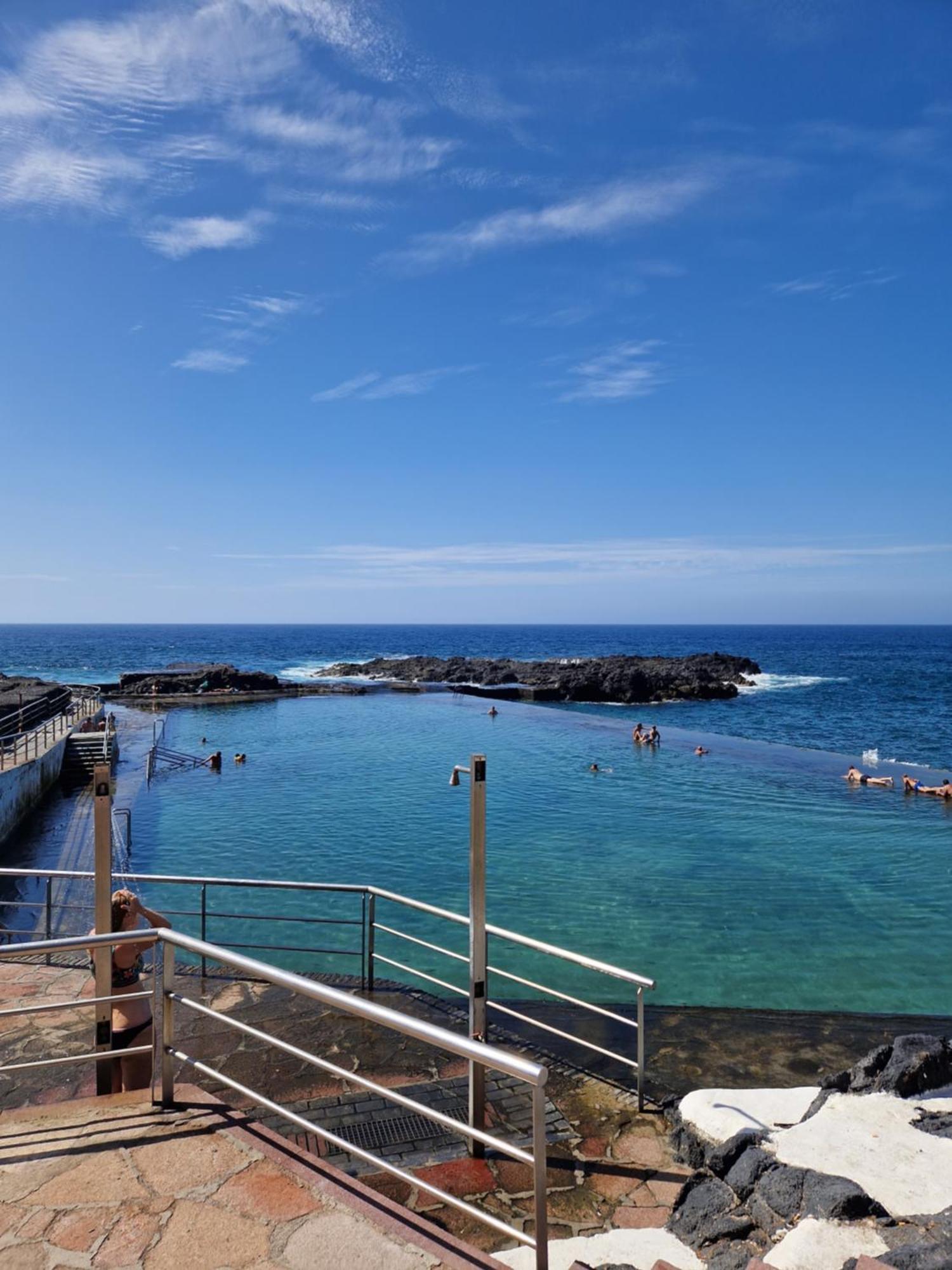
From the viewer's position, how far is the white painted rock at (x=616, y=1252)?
407 centimetres

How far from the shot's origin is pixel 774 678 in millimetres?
74312

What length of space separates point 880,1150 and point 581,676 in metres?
53.9

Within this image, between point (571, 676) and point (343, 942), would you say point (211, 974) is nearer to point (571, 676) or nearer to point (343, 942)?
point (343, 942)

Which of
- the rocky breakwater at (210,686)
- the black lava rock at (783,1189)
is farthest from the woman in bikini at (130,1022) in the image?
the rocky breakwater at (210,686)

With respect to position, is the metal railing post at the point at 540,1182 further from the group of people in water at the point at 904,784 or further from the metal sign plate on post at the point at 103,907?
the group of people in water at the point at 904,784

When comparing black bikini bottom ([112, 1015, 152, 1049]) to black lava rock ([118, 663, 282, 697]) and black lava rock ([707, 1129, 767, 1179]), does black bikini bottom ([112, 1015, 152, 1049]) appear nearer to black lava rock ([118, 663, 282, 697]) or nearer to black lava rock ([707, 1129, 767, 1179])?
black lava rock ([707, 1129, 767, 1179])

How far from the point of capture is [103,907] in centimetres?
464

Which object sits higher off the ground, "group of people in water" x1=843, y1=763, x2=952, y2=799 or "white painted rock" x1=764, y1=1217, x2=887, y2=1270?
"white painted rock" x1=764, y1=1217, x2=887, y2=1270

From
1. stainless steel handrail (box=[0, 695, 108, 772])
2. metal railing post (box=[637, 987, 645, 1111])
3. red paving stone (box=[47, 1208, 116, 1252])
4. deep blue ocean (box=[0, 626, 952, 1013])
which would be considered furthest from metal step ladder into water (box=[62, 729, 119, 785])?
red paving stone (box=[47, 1208, 116, 1252])

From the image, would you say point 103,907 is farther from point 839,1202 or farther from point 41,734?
point 41,734

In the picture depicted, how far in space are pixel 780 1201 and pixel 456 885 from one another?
38.9 ft

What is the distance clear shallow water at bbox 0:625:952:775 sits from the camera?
1711 inches

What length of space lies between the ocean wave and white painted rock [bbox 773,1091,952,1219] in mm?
59336

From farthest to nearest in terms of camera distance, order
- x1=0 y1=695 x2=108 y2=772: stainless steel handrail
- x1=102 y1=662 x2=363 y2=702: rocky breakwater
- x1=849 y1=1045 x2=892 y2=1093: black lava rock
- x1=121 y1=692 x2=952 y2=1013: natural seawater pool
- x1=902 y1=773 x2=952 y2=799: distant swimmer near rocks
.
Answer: x1=102 y1=662 x2=363 y2=702: rocky breakwater, x1=902 y1=773 x2=952 y2=799: distant swimmer near rocks, x1=0 y1=695 x2=108 y2=772: stainless steel handrail, x1=121 y1=692 x2=952 y2=1013: natural seawater pool, x1=849 y1=1045 x2=892 y2=1093: black lava rock
